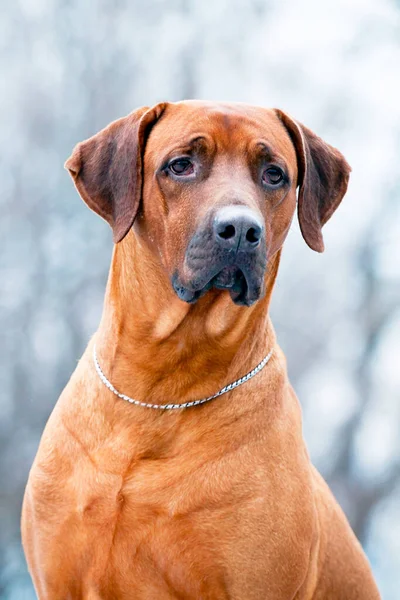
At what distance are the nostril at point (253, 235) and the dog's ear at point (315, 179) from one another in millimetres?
474

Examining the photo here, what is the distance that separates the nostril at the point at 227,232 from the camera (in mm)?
2828

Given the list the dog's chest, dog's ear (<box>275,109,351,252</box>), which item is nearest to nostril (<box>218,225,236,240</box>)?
dog's ear (<box>275,109,351,252</box>)

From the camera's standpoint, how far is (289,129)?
332 cm

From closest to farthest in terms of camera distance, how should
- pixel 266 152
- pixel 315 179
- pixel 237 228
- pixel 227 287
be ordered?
1. pixel 237 228
2. pixel 227 287
3. pixel 266 152
4. pixel 315 179

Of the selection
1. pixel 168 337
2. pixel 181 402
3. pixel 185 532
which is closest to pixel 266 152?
pixel 168 337

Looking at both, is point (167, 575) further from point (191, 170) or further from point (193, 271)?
point (191, 170)

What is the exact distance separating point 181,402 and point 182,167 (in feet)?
2.32

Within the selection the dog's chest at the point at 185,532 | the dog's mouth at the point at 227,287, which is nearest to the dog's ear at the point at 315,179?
the dog's mouth at the point at 227,287

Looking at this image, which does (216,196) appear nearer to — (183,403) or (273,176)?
(273,176)

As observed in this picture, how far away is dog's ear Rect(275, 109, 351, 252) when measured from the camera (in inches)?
131

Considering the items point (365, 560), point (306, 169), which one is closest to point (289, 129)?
point (306, 169)

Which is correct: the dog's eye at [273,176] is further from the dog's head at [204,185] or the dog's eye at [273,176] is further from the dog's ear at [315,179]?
the dog's ear at [315,179]

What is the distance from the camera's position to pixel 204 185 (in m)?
2.99

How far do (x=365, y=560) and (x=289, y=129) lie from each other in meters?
1.57
